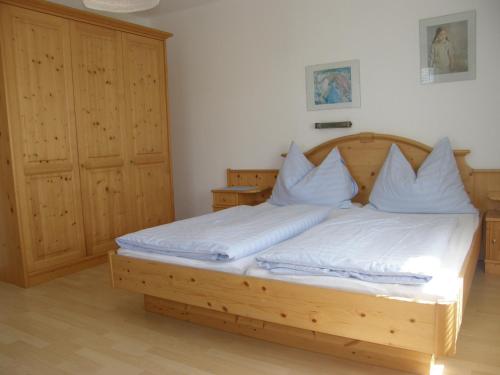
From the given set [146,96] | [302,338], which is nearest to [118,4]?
[302,338]

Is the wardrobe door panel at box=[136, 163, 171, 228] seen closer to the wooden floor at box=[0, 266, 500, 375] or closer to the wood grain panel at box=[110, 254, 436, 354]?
the wooden floor at box=[0, 266, 500, 375]

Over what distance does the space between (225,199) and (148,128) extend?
1093 millimetres

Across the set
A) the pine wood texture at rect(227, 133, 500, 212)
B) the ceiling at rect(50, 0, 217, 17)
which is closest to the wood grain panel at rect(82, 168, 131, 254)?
the pine wood texture at rect(227, 133, 500, 212)

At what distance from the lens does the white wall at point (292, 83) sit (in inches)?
135

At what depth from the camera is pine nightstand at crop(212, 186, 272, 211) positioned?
4.17m

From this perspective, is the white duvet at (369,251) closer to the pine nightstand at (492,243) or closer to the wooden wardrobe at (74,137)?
the pine nightstand at (492,243)

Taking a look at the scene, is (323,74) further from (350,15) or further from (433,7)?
(433,7)

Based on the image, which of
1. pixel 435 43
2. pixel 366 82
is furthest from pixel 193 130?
pixel 435 43

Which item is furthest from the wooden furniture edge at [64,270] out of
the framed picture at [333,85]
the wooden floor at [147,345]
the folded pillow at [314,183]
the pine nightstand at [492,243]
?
the pine nightstand at [492,243]

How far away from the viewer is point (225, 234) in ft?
8.51

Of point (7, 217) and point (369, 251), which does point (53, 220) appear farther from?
point (369, 251)

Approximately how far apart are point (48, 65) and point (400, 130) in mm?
2982

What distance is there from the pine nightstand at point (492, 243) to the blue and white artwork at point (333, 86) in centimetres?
154

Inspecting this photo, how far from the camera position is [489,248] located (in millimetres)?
3146
